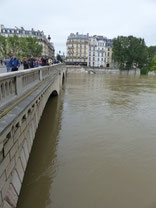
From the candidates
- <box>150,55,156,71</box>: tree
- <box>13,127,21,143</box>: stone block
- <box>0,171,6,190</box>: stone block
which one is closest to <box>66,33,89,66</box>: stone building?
<box>150,55,156,71</box>: tree

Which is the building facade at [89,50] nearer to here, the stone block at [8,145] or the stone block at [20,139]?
the stone block at [20,139]

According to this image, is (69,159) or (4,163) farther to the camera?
(69,159)

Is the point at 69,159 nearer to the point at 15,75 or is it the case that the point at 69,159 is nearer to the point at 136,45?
the point at 15,75

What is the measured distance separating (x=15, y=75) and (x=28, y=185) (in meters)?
3.53

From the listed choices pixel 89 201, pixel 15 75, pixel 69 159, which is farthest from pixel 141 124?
pixel 15 75

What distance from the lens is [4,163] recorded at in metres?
3.34

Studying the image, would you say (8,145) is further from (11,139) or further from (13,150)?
(13,150)

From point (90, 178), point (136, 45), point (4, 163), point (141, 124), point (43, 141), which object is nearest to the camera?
point (4, 163)

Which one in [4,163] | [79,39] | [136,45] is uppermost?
[79,39]

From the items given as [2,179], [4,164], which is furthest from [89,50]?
[2,179]

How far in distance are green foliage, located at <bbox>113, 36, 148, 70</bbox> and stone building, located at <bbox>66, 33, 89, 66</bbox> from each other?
22306 millimetres

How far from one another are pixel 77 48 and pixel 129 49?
31388 millimetres

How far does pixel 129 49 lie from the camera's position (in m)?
79.6

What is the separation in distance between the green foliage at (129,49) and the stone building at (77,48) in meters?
22.3
